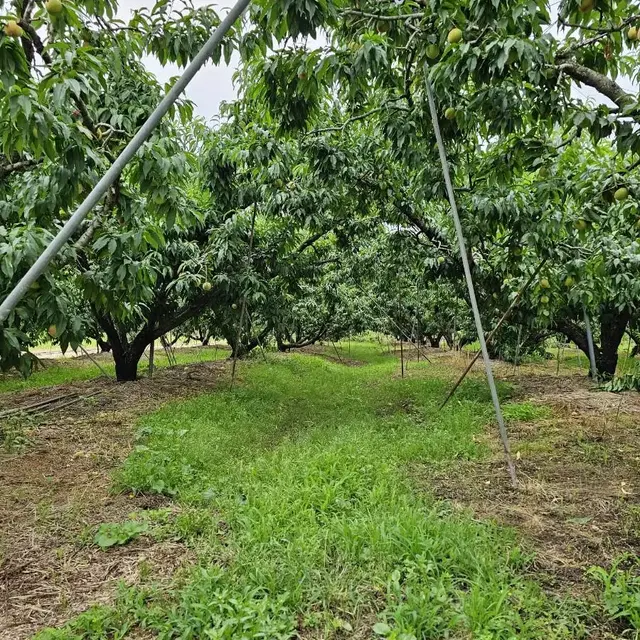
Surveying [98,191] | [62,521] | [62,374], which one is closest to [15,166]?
[98,191]

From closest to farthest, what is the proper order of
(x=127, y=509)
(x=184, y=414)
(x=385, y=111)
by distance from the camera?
(x=127, y=509) → (x=385, y=111) → (x=184, y=414)

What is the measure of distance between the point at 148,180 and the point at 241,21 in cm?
108

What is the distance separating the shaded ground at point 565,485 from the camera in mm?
2199

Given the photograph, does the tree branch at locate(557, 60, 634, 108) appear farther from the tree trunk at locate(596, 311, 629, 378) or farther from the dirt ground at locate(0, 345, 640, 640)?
the tree trunk at locate(596, 311, 629, 378)

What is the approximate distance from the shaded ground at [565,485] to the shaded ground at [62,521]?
5.59ft

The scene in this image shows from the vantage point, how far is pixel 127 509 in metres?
2.87

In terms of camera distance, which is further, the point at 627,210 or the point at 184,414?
the point at 184,414

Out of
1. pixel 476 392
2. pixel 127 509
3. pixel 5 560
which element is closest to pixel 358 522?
pixel 127 509

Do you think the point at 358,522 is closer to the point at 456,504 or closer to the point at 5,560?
the point at 456,504

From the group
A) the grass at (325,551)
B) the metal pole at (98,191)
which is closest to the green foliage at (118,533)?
the grass at (325,551)

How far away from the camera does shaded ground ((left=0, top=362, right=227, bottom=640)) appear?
2020 millimetres

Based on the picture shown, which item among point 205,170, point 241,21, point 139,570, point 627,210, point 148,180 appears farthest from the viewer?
point 205,170

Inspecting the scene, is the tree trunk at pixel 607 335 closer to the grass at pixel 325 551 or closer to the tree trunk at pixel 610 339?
the tree trunk at pixel 610 339

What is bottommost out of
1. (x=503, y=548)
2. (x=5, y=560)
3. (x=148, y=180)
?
(x=5, y=560)
